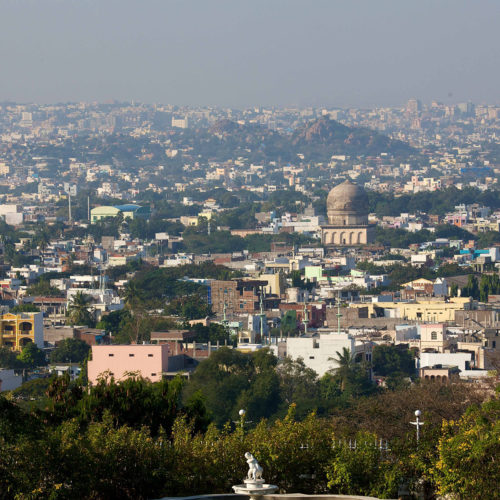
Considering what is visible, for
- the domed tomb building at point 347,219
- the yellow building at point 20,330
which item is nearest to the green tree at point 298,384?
the yellow building at point 20,330

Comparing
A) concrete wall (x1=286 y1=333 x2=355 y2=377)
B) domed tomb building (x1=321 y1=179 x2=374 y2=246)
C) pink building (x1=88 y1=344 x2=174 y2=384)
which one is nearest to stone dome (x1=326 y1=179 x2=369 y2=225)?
domed tomb building (x1=321 y1=179 x2=374 y2=246)

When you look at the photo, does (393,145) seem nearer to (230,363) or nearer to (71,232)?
(71,232)

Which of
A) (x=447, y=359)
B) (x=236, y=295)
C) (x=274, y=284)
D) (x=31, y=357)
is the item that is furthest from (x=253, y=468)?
(x=274, y=284)

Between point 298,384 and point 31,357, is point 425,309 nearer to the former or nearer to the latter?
point 31,357

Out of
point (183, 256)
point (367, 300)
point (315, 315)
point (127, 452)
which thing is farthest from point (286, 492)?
point (183, 256)

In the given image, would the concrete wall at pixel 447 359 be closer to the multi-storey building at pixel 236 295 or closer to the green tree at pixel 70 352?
the green tree at pixel 70 352
